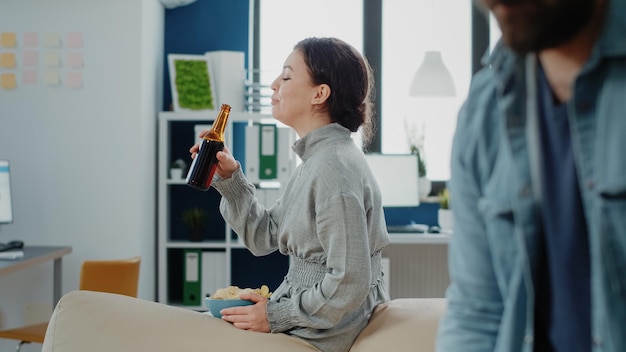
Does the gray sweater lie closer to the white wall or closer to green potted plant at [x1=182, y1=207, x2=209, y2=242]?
the white wall

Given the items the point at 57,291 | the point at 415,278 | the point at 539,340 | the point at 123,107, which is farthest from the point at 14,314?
the point at 539,340

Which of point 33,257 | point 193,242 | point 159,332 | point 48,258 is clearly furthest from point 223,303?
point 193,242

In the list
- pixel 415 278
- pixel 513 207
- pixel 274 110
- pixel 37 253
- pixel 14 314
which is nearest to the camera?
pixel 513 207

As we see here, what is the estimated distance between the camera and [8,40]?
457 centimetres

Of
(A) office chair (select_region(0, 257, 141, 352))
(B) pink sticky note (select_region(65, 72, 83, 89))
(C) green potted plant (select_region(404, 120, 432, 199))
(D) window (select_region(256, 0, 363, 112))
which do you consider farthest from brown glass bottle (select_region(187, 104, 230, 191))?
(D) window (select_region(256, 0, 363, 112))

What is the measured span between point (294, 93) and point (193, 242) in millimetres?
2964

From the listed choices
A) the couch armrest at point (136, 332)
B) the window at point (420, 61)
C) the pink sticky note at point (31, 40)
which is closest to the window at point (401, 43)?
the window at point (420, 61)

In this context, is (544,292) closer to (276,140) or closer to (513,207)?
(513,207)

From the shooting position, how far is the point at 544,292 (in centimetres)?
90

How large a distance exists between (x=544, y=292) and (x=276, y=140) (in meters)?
3.88

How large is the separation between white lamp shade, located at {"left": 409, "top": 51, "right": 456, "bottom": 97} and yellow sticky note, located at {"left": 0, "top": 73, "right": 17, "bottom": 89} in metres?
2.25

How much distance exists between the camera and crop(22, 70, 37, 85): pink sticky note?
4.57m

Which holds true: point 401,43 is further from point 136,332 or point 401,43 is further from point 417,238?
point 136,332

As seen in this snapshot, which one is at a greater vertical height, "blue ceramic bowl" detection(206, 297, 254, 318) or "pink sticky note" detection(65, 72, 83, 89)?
"pink sticky note" detection(65, 72, 83, 89)
